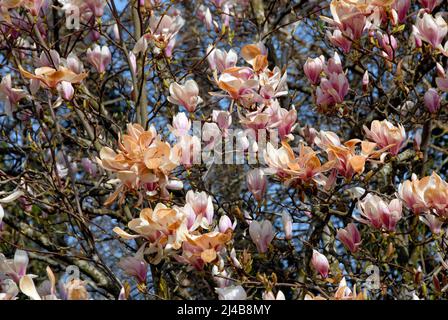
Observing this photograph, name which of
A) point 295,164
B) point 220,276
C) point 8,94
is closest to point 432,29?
point 295,164

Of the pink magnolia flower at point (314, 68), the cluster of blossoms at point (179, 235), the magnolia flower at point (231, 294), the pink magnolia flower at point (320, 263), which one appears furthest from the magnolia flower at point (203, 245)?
the pink magnolia flower at point (314, 68)

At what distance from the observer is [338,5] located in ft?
10.9

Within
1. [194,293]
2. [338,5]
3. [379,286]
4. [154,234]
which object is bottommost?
[194,293]

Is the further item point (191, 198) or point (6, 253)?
point (6, 253)

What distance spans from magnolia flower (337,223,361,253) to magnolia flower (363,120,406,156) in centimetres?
32

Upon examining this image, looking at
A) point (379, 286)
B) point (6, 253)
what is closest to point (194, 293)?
point (6, 253)

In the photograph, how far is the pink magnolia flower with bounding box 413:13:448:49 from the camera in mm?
3273

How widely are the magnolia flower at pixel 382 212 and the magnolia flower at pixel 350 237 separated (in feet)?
0.40

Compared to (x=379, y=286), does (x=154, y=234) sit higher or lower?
higher

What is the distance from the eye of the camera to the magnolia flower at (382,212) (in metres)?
2.93

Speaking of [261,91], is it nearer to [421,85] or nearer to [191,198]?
[191,198]

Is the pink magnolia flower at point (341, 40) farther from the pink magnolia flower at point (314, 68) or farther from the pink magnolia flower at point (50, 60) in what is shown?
the pink magnolia flower at point (50, 60)

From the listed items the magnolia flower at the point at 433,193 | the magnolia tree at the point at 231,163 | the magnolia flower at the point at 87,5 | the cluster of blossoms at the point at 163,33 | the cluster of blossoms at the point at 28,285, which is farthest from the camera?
the cluster of blossoms at the point at 163,33
